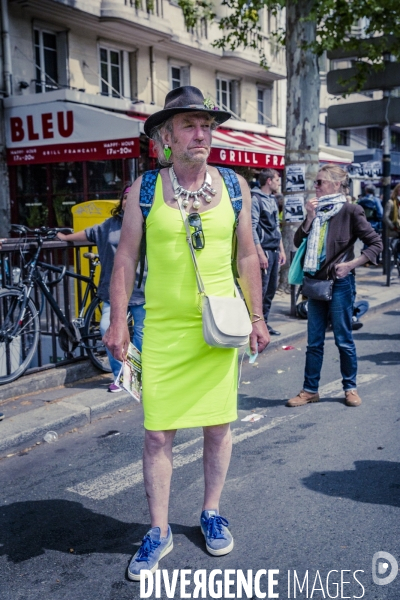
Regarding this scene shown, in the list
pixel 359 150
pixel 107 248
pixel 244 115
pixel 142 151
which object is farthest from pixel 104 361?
pixel 359 150

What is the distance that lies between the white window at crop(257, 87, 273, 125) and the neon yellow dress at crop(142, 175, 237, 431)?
21.0 metres

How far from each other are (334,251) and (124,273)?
2.76 metres

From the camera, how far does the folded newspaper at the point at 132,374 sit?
3080 mm

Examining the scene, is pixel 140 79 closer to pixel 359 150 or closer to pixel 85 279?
pixel 85 279

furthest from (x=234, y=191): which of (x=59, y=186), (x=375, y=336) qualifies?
(x=59, y=186)

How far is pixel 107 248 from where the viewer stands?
5.95m

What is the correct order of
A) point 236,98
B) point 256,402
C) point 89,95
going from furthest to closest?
1. point 236,98
2. point 89,95
3. point 256,402

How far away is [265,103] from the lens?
23469 mm

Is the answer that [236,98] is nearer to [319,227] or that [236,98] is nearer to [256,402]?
[319,227]

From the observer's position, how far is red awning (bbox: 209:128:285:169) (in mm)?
15384

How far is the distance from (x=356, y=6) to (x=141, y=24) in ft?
23.0

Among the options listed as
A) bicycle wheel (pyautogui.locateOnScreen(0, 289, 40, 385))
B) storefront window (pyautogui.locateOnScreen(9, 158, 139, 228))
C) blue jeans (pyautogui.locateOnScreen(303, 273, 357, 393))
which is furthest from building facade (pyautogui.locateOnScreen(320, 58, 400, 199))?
bicycle wheel (pyautogui.locateOnScreen(0, 289, 40, 385))

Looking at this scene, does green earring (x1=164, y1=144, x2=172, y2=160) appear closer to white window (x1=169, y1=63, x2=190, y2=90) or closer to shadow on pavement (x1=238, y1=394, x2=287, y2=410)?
shadow on pavement (x1=238, y1=394, x2=287, y2=410)

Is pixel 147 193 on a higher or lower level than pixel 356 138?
lower
